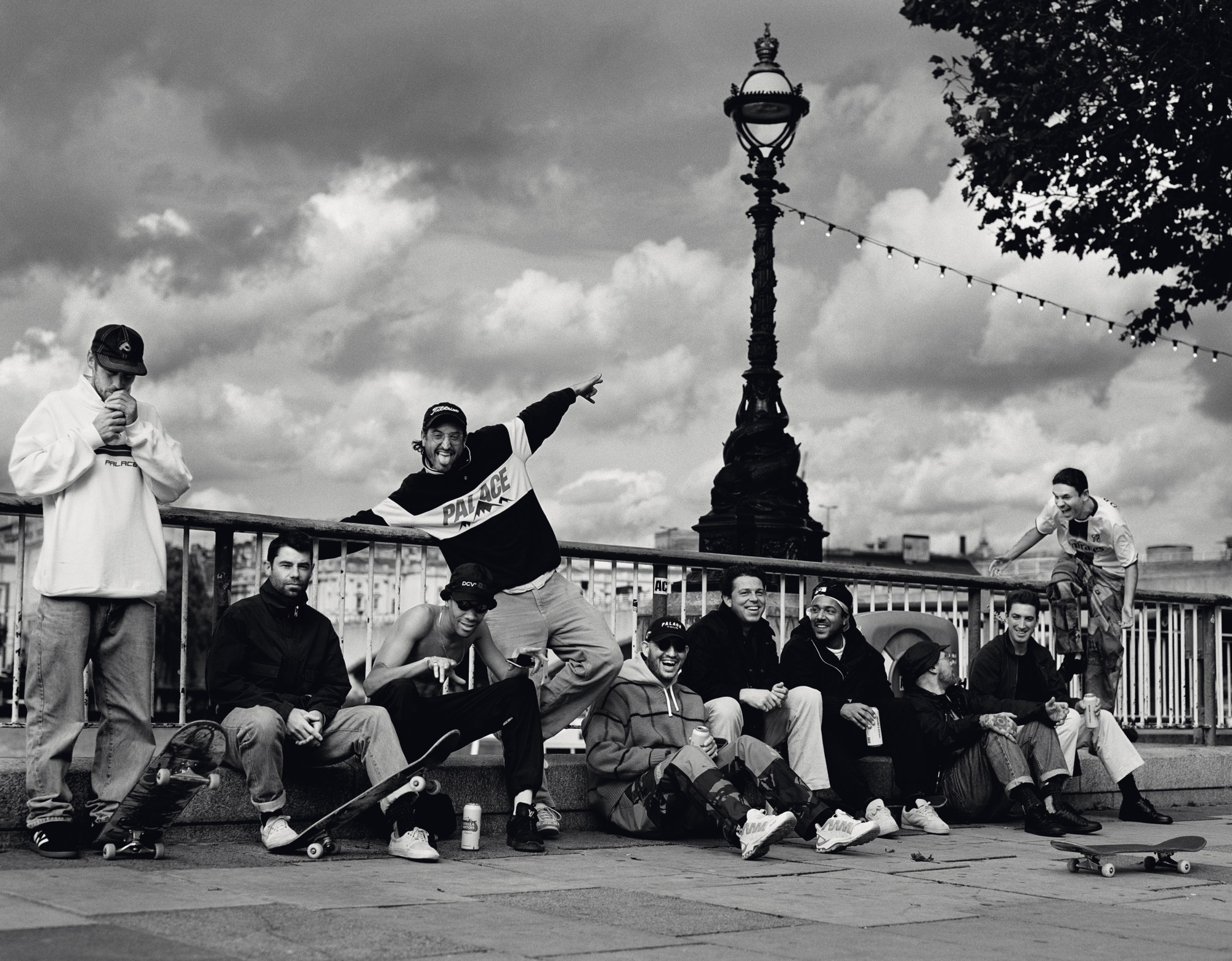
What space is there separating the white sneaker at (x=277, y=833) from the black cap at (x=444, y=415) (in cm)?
204

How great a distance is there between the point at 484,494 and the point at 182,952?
3490mm

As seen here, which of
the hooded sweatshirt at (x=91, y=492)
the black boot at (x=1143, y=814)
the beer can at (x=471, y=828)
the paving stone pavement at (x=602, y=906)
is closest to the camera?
the paving stone pavement at (x=602, y=906)

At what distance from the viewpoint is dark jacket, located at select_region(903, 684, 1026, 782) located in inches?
322

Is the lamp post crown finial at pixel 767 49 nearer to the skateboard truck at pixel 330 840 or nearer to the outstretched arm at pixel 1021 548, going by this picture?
the outstretched arm at pixel 1021 548

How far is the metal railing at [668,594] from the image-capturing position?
21.8 ft

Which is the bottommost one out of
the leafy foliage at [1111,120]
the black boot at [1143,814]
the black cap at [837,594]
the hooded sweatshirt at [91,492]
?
the black boot at [1143,814]

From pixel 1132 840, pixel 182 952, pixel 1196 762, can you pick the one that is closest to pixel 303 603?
pixel 182 952

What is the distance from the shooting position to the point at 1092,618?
9656 millimetres

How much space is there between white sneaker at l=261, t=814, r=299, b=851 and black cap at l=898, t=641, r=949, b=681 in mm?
3811

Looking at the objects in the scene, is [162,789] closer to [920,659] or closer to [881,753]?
[881,753]

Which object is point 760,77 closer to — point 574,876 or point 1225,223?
point 1225,223

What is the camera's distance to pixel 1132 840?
7777mm

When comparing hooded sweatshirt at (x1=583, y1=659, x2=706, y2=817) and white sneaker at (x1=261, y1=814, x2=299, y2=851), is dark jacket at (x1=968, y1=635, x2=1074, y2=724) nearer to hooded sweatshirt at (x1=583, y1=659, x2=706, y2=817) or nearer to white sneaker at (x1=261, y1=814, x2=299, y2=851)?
hooded sweatshirt at (x1=583, y1=659, x2=706, y2=817)

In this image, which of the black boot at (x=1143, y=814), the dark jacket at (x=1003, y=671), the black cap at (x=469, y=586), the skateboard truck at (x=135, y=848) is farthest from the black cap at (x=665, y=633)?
the black boot at (x=1143, y=814)
